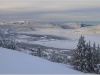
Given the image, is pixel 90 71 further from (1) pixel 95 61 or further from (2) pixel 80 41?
(2) pixel 80 41

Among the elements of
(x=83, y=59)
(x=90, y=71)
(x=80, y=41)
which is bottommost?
(x=90, y=71)

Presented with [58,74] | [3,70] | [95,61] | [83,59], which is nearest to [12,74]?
[3,70]

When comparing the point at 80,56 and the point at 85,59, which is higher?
the point at 80,56

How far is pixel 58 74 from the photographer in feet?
56.3

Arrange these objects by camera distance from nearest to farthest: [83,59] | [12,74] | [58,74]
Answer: [12,74] < [58,74] < [83,59]

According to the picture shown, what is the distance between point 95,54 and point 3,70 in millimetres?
14400

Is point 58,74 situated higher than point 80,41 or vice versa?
point 80,41

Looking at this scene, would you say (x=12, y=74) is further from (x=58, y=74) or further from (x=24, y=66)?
(x=58, y=74)

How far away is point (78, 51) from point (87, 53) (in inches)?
48.7

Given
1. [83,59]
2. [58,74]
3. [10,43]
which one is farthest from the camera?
[10,43]

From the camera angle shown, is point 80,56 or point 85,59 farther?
point 80,56

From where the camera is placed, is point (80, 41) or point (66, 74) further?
point (80, 41)

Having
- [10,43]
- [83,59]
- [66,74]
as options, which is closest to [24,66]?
[66,74]

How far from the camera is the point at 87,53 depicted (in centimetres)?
2355
